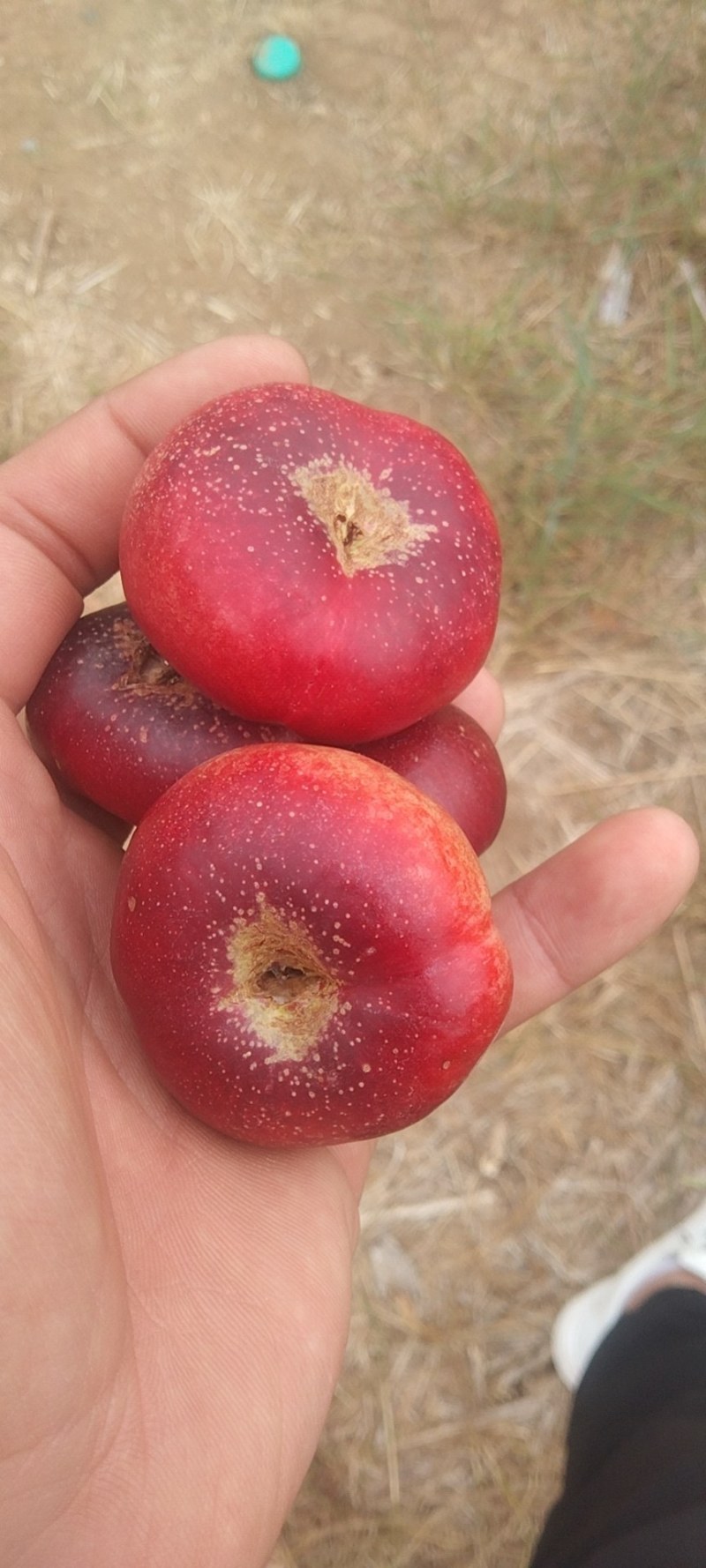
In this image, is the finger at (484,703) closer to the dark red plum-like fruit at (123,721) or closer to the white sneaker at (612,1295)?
the dark red plum-like fruit at (123,721)

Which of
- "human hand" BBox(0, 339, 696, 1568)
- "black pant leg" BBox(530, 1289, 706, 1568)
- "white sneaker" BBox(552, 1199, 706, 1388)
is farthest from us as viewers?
"white sneaker" BBox(552, 1199, 706, 1388)

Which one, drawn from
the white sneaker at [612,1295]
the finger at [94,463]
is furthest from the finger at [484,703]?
the white sneaker at [612,1295]

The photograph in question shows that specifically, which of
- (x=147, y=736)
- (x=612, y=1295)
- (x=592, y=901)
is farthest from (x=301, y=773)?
(x=612, y=1295)

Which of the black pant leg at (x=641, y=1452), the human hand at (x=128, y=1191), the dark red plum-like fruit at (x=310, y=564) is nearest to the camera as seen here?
the human hand at (x=128, y=1191)

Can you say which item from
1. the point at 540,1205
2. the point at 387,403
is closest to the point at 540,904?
the point at 540,1205

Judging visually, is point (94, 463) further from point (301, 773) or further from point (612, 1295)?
point (612, 1295)

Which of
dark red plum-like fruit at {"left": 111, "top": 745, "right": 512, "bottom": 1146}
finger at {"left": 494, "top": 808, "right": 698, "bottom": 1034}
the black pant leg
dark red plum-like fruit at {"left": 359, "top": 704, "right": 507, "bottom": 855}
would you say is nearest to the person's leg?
the black pant leg

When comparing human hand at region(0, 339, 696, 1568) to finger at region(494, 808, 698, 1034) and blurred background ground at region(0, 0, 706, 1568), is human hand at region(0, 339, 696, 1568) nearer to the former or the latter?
finger at region(494, 808, 698, 1034)
